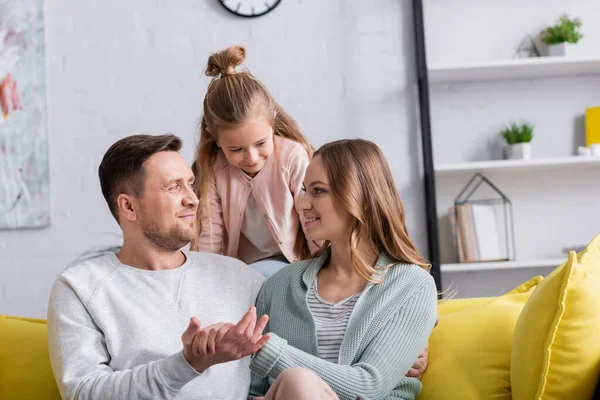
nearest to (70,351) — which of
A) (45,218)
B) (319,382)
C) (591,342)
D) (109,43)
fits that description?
(319,382)

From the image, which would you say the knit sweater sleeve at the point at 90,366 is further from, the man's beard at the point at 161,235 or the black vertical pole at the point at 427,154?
the black vertical pole at the point at 427,154

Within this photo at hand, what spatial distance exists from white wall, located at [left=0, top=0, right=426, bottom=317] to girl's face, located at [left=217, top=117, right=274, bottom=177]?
118 cm

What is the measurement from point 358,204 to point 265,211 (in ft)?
1.87

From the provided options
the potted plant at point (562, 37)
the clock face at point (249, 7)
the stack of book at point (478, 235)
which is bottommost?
the stack of book at point (478, 235)

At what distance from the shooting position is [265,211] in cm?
236

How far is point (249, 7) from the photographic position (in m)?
3.45

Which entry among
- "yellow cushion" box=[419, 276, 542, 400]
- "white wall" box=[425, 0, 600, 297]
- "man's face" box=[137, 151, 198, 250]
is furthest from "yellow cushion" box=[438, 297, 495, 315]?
"white wall" box=[425, 0, 600, 297]

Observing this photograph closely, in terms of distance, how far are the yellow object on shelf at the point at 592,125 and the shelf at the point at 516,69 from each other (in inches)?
7.3

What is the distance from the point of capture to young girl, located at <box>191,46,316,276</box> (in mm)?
2209

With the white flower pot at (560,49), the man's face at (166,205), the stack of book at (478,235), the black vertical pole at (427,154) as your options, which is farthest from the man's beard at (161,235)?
the white flower pot at (560,49)

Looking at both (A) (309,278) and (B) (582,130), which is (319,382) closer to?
(A) (309,278)

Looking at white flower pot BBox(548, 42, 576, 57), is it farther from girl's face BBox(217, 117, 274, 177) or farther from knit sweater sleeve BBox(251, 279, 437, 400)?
knit sweater sleeve BBox(251, 279, 437, 400)

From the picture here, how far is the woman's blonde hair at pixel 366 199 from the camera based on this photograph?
1.83 meters

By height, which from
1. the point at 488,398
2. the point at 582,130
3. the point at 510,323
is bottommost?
the point at 488,398
